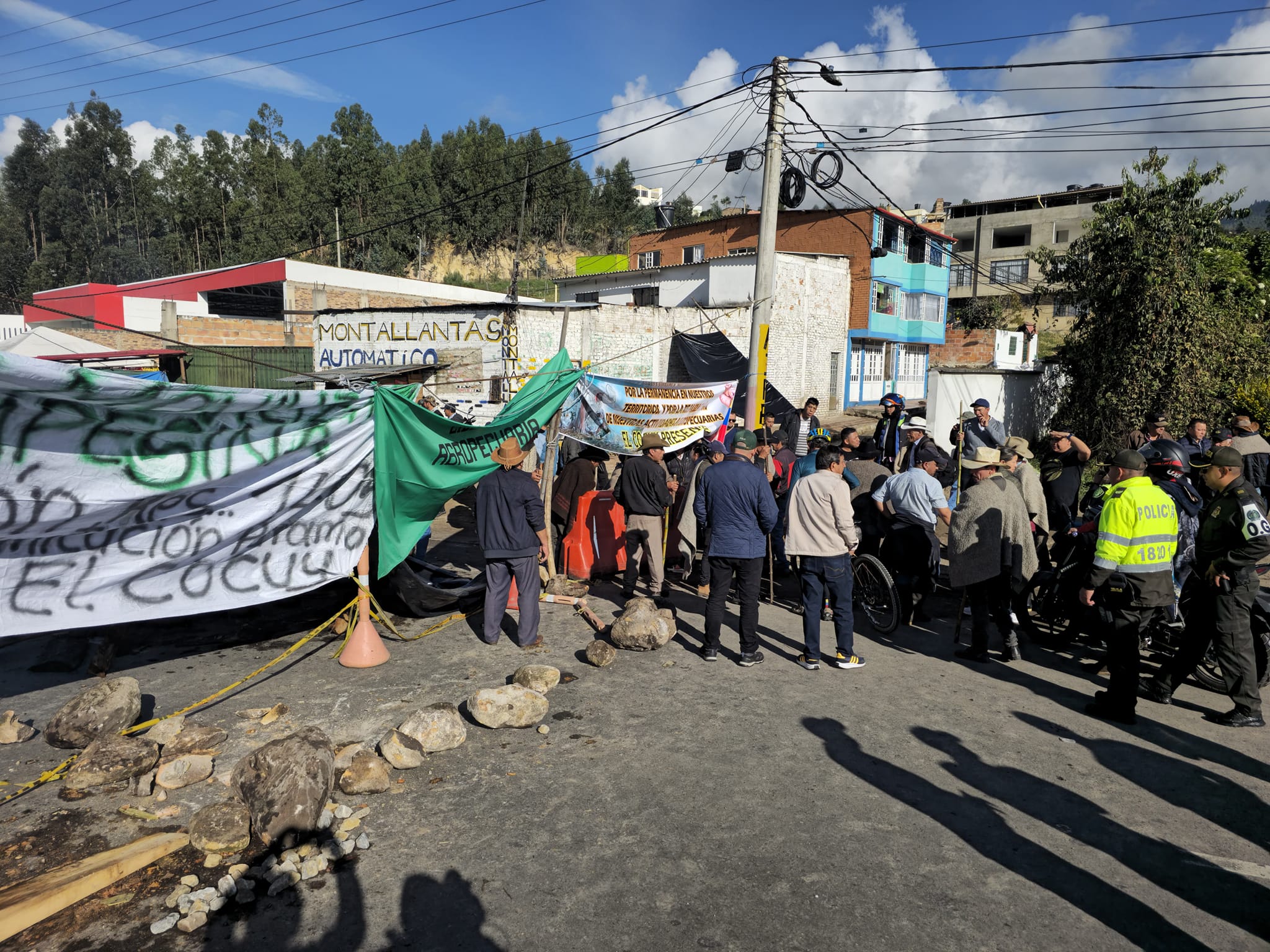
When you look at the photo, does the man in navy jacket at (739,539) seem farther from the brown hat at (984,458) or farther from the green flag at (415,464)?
the green flag at (415,464)

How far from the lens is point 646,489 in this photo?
8.19 metres

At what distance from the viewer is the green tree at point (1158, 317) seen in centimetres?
1627

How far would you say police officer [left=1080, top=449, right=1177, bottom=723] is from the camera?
526 cm

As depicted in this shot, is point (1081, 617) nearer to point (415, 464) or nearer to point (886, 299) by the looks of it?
point (415, 464)

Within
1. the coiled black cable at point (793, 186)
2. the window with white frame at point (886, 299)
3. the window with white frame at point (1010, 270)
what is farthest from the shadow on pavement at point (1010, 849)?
the window with white frame at point (1010, 270)

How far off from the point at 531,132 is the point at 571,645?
211 feet

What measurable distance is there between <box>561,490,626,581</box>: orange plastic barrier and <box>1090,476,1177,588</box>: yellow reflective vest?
5203 millimetres

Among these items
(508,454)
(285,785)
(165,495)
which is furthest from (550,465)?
(285,785)

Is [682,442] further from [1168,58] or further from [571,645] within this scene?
[1168,58]

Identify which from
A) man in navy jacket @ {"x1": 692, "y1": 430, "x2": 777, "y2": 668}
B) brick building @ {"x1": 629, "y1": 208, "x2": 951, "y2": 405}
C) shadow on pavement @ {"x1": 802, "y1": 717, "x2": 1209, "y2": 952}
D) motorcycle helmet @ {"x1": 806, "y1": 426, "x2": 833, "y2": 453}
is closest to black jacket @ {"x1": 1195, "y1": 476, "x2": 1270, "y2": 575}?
shadow on pavement @ {"x1": 802, "y1": 717, "x2": 1209, "y2": 952}

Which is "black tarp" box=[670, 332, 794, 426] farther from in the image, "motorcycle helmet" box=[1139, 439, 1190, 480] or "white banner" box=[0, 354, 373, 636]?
"white banner" box=[0, 354, 373, 636]

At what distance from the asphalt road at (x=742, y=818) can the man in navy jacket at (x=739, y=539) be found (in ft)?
A: 1.03

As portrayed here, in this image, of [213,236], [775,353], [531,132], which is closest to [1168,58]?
A: [775,353]

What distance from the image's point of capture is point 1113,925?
3.39 meters
